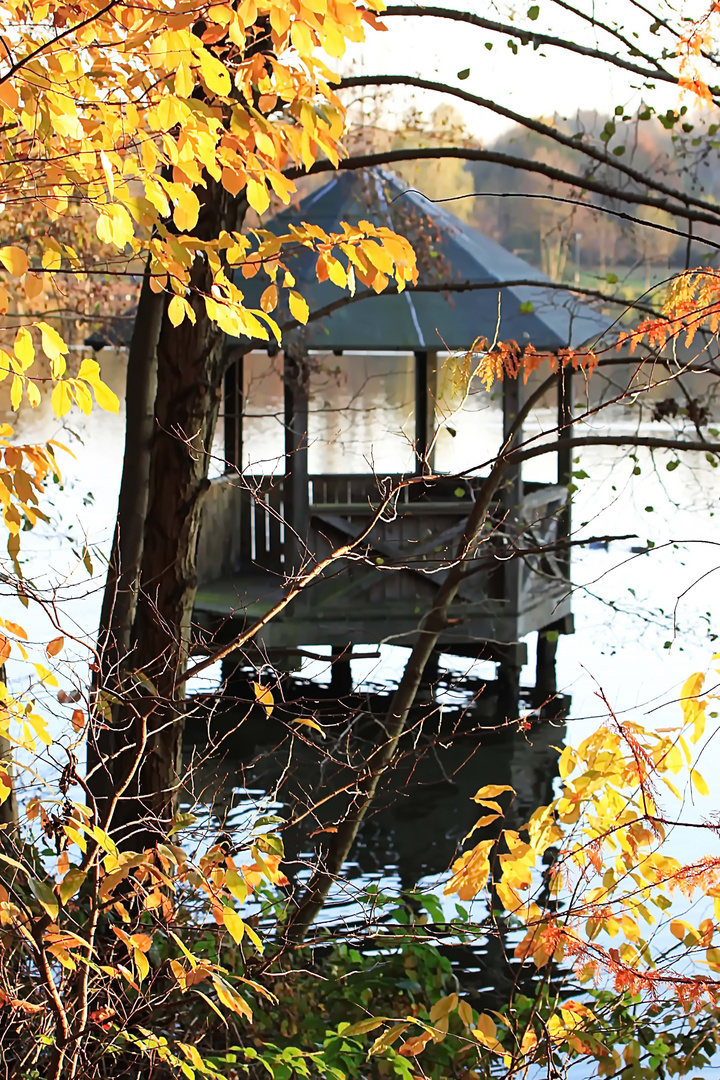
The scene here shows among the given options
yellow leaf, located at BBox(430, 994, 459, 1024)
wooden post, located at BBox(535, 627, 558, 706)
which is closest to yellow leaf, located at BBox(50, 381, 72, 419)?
yellow leaf, located at BBox(430, 994, 459, 1024)

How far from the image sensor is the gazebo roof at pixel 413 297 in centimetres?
1072

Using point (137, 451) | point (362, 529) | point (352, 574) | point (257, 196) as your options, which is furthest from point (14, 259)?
point (352, 574)

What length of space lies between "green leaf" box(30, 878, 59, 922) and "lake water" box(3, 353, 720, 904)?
1.65ft

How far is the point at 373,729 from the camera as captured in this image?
42.3ft

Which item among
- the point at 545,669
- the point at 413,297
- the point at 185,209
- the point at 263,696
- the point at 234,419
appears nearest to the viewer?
the point at 185,209

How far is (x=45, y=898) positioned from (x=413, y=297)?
392 inches

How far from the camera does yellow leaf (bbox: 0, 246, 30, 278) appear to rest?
6.42 ft

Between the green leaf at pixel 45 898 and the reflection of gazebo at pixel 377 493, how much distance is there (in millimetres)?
8440

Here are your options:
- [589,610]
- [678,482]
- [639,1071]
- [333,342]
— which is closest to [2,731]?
[639,1071]

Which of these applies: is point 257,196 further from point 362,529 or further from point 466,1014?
point 362,529

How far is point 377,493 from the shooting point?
11445 mm

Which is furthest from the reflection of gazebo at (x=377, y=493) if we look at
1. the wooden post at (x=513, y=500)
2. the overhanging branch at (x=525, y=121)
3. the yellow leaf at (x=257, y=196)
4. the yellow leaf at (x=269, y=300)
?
Answer: the yellow leaf at (x=257, y=196)

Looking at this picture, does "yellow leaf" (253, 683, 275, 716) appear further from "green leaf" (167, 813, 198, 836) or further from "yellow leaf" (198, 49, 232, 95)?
"yellow leaf" (198, 49, 232, 95)

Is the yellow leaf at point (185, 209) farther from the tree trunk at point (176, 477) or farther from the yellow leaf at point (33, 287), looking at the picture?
the tree trunk at point (176, 477)
